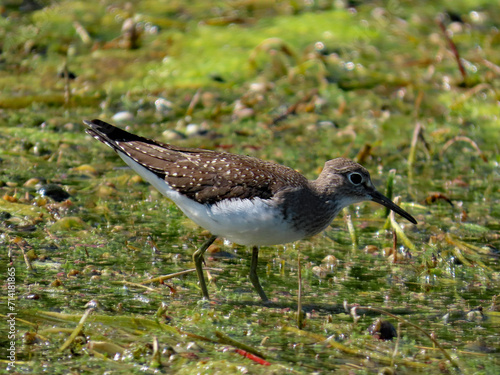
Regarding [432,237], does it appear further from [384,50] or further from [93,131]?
[384,50]

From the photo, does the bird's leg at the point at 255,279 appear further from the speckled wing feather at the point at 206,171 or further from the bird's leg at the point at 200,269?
the speckled wing feather at the point at 206,171

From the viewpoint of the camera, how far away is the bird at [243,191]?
18.8 ft

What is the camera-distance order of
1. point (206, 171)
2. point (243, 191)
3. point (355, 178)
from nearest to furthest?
point (243, 191) < point (206, 171) < point (355, 178)

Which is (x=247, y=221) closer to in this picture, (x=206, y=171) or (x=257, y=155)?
(x=206, y=171)

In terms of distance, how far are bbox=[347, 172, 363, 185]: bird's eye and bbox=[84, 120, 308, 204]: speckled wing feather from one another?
17.1 inches

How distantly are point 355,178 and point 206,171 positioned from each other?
1301 millimetres

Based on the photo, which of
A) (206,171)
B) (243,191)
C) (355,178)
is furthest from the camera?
(355,178)

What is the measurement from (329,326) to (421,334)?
0.65 m

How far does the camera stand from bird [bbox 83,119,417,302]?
18.8 ft

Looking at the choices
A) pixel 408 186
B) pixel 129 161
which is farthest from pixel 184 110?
pixel 129 161

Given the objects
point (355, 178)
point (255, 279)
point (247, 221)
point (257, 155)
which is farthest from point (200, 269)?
point (257, 155)

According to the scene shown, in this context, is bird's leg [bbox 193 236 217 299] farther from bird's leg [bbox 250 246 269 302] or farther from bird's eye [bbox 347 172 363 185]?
bird's eye [bbox 347 172 363 185]

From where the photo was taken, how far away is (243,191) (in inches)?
229

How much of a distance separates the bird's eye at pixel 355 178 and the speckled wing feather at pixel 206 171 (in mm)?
433
